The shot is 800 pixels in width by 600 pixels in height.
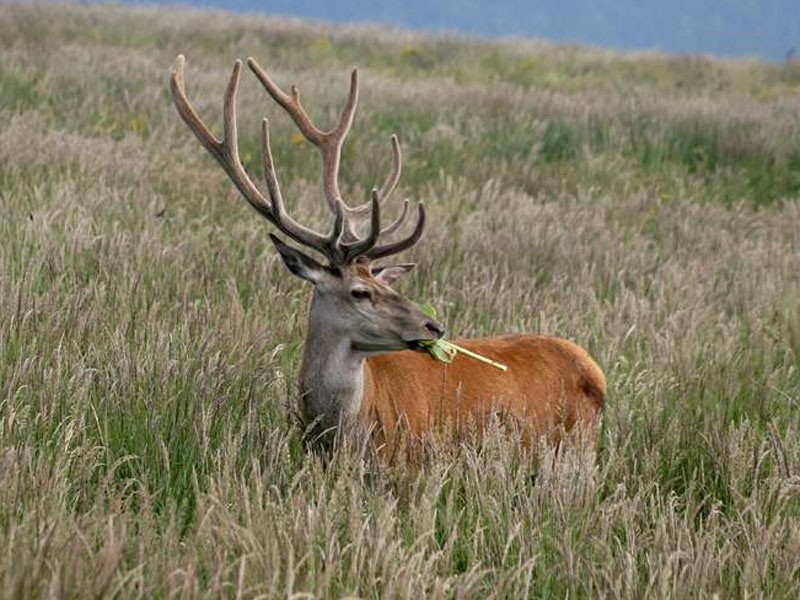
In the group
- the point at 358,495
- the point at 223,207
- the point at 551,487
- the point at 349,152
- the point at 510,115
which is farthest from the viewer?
the point at 510,115

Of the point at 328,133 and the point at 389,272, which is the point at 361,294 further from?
the point at 328,133

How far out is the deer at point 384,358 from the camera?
3941 millimetres

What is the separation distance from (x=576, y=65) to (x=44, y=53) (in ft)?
40.8

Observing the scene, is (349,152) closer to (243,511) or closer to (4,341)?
(4,341)

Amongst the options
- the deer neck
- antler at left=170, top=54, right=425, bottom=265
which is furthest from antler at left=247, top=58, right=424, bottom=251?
the deer neck

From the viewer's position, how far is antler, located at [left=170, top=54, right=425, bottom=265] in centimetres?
398

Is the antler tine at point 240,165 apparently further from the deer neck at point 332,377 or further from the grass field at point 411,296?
the grass field at point 411,296

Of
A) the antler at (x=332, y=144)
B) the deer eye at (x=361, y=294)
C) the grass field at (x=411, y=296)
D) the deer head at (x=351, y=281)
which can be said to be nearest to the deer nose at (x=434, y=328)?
the deer head at (x=351, y=281)

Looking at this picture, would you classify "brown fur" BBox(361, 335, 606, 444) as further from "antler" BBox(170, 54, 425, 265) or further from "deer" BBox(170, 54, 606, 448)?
"antler" BBox(170, 54, 425, 265)

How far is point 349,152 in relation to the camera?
1119cm

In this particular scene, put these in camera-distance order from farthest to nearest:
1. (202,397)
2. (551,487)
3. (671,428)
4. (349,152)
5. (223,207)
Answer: (349,152), (223,207), (671,428), (202,397), (551,487)

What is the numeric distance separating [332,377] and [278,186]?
93 centimetres

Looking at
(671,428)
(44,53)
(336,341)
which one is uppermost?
(44,53)

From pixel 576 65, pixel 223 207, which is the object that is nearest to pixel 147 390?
pixel 223 207
